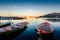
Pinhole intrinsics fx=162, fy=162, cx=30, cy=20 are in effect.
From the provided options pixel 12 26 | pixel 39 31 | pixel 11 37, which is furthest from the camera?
pixel 12 26

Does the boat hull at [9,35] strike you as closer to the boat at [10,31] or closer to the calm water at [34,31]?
the boat at [10,31]

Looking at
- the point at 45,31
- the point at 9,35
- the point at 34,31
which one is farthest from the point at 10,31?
the point at 45,31

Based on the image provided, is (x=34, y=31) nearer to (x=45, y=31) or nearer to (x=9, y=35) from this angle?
(x=45, y=31)

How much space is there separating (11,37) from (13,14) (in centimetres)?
62

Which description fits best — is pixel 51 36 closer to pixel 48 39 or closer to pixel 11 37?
pixel 48 39

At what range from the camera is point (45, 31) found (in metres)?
3.87

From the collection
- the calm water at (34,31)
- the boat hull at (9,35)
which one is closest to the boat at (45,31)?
the calm water at (34,31)

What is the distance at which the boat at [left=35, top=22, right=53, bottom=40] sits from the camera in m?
3.83

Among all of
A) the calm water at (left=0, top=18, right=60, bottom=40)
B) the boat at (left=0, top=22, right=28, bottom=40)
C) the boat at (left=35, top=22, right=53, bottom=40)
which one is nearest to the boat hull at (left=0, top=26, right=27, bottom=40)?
the boat at (left=0, top=22, right=28, bottom=40)

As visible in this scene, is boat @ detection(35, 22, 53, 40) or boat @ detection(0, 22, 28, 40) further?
boat @ detection(0, 22, 28, 40)

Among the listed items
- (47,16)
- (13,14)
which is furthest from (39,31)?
(13,14)

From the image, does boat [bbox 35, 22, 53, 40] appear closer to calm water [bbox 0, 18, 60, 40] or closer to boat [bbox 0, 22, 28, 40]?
calm water [bbox 0, 18, 60, 40]

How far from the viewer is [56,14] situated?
4.25 m

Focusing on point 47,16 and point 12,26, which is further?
point 12,26
